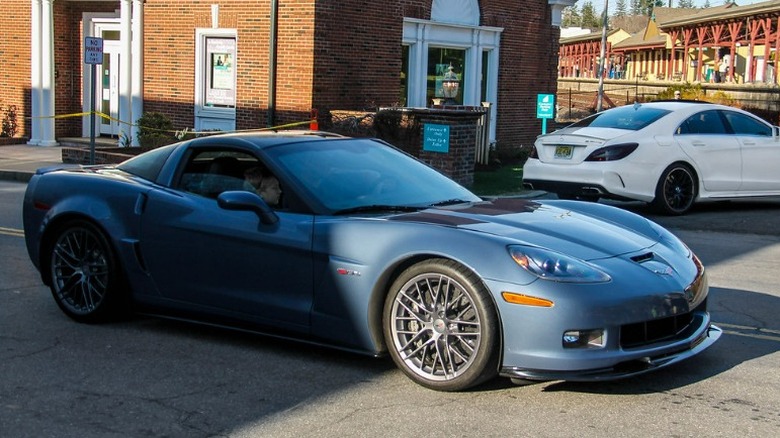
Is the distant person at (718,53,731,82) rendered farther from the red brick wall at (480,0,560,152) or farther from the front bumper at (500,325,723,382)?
the front bumper at (500,325,723,382)

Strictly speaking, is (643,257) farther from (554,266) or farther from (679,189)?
(679,189)

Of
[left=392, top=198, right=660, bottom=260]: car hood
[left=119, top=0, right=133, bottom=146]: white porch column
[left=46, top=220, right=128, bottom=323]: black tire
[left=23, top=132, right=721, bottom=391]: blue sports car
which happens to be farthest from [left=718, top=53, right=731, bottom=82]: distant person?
[left=46, top=220, right=128, bottom=323]: black tire

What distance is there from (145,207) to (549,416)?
10.1ft

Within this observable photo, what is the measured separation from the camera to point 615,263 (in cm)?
523

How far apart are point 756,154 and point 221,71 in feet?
37.3

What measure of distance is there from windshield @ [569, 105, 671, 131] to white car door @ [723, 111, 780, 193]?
43.1 inches

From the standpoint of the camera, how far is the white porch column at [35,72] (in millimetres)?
22922

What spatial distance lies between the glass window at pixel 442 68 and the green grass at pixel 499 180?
2662mm

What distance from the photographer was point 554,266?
5027mm

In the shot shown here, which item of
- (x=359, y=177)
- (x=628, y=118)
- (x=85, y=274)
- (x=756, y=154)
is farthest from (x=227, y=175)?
(x=756, y=154)

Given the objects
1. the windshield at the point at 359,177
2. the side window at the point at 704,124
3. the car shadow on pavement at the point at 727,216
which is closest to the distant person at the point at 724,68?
the car shadow on pavement at the point at 727,216

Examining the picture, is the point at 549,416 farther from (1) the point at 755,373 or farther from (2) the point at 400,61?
(2) the point at 400,61

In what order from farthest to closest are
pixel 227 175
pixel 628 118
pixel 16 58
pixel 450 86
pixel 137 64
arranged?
Answer: pixel 16 58 → pixel 137 64 → pixel 450 86 → pixel 628 118 → pixel 227 175

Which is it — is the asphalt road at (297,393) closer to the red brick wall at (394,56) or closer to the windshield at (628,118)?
the windshield at (628,118)
